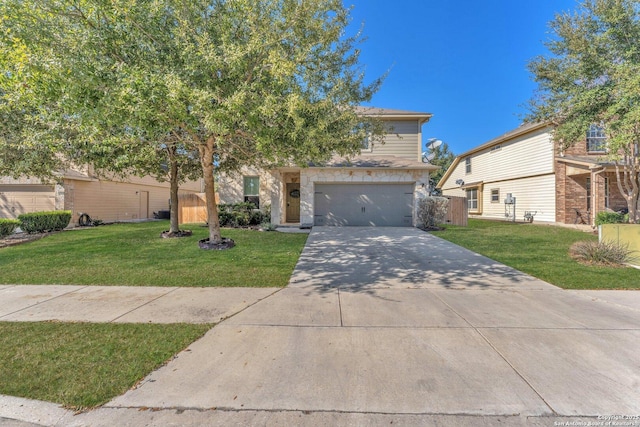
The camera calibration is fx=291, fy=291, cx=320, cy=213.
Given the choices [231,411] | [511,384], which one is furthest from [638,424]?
[231,411]

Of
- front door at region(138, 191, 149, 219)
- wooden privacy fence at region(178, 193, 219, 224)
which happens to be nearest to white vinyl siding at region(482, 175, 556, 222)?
wooden privacy fence at region(178, 193, 219, 224)

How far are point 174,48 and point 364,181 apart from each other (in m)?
9.60

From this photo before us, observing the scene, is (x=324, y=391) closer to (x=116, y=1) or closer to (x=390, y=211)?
(x=116, y=1)

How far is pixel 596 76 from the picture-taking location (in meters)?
8.49

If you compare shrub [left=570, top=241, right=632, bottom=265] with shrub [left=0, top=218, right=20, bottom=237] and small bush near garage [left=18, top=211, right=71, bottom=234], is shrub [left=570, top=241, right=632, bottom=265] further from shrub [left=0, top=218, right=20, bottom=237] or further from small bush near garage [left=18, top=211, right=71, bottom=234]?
small bush near garage [left=18, top=211, right=71, bottom=234]

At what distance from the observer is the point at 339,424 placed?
6.93ft

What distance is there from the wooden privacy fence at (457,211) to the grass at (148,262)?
10.5 m

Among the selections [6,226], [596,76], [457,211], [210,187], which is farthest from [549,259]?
[6,226]

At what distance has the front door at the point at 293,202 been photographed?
52.7 feet

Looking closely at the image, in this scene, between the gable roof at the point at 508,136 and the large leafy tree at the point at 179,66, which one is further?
the gable roof at the point at 508,136

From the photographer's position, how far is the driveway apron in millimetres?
2352

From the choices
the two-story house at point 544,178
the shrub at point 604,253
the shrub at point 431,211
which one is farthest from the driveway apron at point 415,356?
the two-story house at point 544,178

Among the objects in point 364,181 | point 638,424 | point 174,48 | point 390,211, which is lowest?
point 638,424

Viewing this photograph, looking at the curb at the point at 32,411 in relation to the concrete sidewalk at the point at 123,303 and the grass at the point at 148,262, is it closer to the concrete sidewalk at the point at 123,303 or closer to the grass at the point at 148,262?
the concrete sidewalk at the point at 123,303
